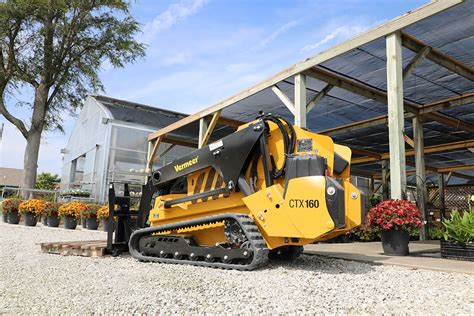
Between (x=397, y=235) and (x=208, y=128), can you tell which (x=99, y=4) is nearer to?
(x=208, y=128)

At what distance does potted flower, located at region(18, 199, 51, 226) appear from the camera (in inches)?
429

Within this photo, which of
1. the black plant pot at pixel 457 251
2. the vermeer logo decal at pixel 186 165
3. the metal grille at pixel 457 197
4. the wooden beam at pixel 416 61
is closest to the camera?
the black plant pot at pixel 457 251

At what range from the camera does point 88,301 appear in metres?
2.54

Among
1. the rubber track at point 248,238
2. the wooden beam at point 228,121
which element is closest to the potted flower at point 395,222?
the rubber track at point 248,238

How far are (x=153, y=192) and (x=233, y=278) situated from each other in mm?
2334

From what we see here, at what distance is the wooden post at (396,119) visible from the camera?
16.4 feet

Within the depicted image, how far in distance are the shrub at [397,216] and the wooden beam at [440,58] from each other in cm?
274

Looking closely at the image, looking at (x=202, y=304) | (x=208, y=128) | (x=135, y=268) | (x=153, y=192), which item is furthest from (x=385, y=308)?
(x=208, y=128)

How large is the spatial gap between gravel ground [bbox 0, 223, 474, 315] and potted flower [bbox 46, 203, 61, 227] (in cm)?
724

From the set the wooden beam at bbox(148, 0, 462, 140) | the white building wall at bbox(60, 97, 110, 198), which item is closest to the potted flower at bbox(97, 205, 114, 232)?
the wooden beam at bbox(148, 0, 462, 140)

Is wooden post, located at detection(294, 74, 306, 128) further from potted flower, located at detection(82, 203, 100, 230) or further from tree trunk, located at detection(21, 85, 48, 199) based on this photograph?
tree trunk, located at detection(21, 85, 48, 199)

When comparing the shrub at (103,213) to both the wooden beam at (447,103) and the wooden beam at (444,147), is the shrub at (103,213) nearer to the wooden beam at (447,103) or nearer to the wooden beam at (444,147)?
the wooden beam at (447,103)

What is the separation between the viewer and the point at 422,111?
9.31 m

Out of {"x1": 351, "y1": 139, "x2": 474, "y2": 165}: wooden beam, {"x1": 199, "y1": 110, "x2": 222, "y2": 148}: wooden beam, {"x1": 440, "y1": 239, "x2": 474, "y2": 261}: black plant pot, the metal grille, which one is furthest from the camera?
{"x1": 351, "y1": 139, "x2": 474, "y2": 165}: wooden beam
